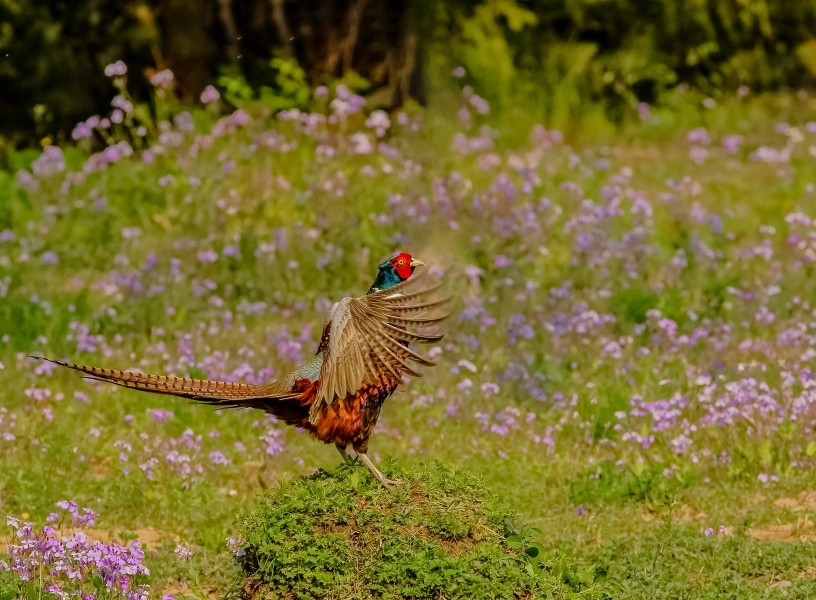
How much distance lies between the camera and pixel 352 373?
17.1 feet

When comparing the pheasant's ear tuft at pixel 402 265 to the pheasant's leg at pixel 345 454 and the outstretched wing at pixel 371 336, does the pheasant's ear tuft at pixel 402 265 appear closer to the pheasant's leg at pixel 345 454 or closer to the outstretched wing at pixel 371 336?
the outstretched wing at pixel 371 336

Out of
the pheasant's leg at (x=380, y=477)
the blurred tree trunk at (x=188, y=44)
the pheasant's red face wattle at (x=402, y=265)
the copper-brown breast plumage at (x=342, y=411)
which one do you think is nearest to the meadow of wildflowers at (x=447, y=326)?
the blurred tree trunk at (x=188, y=44)

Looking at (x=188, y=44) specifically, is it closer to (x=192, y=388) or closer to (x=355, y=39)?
(x=355, y=39)

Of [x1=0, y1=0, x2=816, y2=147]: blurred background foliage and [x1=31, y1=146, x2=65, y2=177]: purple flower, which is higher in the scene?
[x1=0, y1=0, x2=816, y2=147]: blurred background foliage

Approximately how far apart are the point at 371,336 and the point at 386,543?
0.80 metres

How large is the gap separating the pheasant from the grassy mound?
0.16m

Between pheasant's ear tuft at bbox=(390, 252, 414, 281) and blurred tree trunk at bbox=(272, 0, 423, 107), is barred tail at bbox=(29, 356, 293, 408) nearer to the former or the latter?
pheasant's ear tuft at bbox=(390, 252, 414, 281)

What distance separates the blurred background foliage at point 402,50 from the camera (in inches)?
529

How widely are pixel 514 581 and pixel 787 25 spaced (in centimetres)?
1430

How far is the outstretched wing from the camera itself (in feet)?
17.1

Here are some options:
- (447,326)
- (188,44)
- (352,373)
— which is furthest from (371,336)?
(188,44)

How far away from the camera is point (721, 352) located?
8.78 m

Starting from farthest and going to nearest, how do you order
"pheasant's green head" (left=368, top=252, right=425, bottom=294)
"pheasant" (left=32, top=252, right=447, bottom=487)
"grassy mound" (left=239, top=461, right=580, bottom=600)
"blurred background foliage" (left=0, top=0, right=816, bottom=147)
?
"blurred background foliage" (left=0, top=0, right=816, bottom=147), "pheasant's green head" (left=368, top=252, right=425, bottom=294), "pheasant" (left=32, top=252, right=447, bottom=487), "grassy mound" (left=239, top=461, right=580, bottom=600)

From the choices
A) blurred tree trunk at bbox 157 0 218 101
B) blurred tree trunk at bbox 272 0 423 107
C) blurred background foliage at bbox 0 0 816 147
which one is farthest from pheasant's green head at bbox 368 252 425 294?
blurred tree trunk at bbox 157 0 218 101
